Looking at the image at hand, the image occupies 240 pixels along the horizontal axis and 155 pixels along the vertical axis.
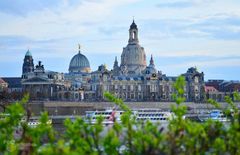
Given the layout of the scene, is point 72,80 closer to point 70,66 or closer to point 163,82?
point 70,66

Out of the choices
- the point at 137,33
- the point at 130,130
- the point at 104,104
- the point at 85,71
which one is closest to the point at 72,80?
the point at 85,71

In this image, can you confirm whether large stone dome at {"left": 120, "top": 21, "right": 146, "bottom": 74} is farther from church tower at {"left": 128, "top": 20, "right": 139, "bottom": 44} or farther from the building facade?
the building facade

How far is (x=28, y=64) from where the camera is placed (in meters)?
106

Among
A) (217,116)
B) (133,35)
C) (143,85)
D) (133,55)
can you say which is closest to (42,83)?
(143,85)

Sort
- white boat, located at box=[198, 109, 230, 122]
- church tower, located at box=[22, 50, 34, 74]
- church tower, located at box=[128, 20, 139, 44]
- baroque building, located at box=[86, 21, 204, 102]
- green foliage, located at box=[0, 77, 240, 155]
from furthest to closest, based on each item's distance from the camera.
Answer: church tower, located at box=[128, 20, 139, 44], church tower, located at box=[22, 50, 34, 74], baroque building, located at box=[86, 21, 204, 102], white boat, located at box=[198, 109, 230, 122], green foliage, located at box=[0, 77, 240, 155]

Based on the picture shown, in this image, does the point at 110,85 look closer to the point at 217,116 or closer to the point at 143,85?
the point at 143,85

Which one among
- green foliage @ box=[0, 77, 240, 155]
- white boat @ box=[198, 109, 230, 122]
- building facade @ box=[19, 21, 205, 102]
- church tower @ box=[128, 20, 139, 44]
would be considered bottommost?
green foliage @ box=[0, 77, 240, 155]

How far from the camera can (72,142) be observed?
8844mm

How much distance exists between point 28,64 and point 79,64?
1559 centimetres

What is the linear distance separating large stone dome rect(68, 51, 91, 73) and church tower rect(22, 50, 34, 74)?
13.7m

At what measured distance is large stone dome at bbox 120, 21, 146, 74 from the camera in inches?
4525

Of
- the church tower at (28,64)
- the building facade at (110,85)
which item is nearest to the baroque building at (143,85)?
the building facade at (110,85)

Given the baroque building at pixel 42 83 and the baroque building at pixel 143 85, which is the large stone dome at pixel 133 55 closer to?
the baroque building at pixel 143 85

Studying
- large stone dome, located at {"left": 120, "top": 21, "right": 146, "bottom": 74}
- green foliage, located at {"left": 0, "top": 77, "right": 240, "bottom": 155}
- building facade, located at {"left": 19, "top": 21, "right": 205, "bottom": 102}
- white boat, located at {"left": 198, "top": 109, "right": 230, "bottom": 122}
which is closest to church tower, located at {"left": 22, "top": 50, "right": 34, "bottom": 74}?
building facade, located at {"left": 19, "top": 21, "right": 205, "bottom": 102}
